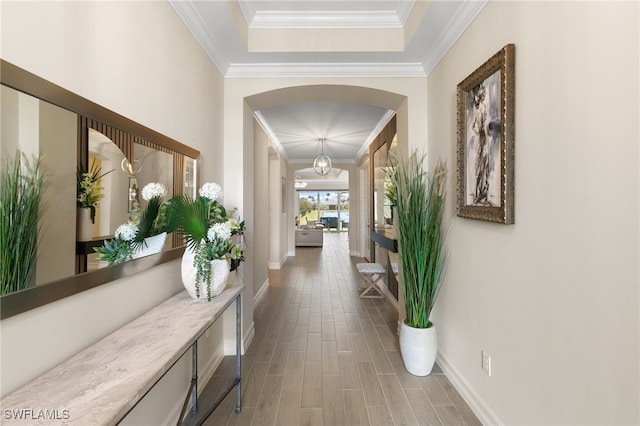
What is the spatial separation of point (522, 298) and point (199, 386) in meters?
2.22

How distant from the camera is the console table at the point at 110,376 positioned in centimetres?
75

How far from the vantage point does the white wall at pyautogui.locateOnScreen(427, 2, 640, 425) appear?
98cm

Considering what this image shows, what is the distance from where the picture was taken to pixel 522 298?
1476mm

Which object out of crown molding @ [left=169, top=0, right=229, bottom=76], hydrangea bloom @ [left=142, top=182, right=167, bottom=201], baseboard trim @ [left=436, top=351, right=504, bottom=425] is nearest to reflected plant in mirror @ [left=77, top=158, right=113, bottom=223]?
hydrangea bloom @ [left=142, top=182, right=167, bottom=201]

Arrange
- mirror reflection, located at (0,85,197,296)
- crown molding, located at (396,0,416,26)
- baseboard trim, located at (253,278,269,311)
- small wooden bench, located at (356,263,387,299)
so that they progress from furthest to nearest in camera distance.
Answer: small wooden bench, located at (356,263,387,299)
baseboard trim, located at (253,278,269,311)
crown molding, located at (396,0,416,26)
mirror reflection, located at (0,85,197,296)

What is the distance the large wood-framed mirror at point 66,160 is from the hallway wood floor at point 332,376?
138 cm

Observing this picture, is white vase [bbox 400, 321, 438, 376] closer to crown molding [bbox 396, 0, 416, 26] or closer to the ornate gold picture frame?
the ornate gold picture frame

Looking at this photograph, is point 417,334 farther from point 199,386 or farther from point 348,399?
point 199,386

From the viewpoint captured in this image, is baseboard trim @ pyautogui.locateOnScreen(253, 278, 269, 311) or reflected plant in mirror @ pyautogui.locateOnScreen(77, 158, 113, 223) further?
baseboard trim @ pyautogui.locateOnScreen(253, 278, 269, 311)

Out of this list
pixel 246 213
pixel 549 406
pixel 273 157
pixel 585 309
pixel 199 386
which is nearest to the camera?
pixel 585 309

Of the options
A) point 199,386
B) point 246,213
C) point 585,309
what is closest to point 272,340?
point 199,386

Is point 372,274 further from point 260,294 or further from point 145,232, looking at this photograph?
point 145,232

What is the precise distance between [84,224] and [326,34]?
2.26m

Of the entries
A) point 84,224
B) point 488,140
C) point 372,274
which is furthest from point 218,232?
point 372,274
